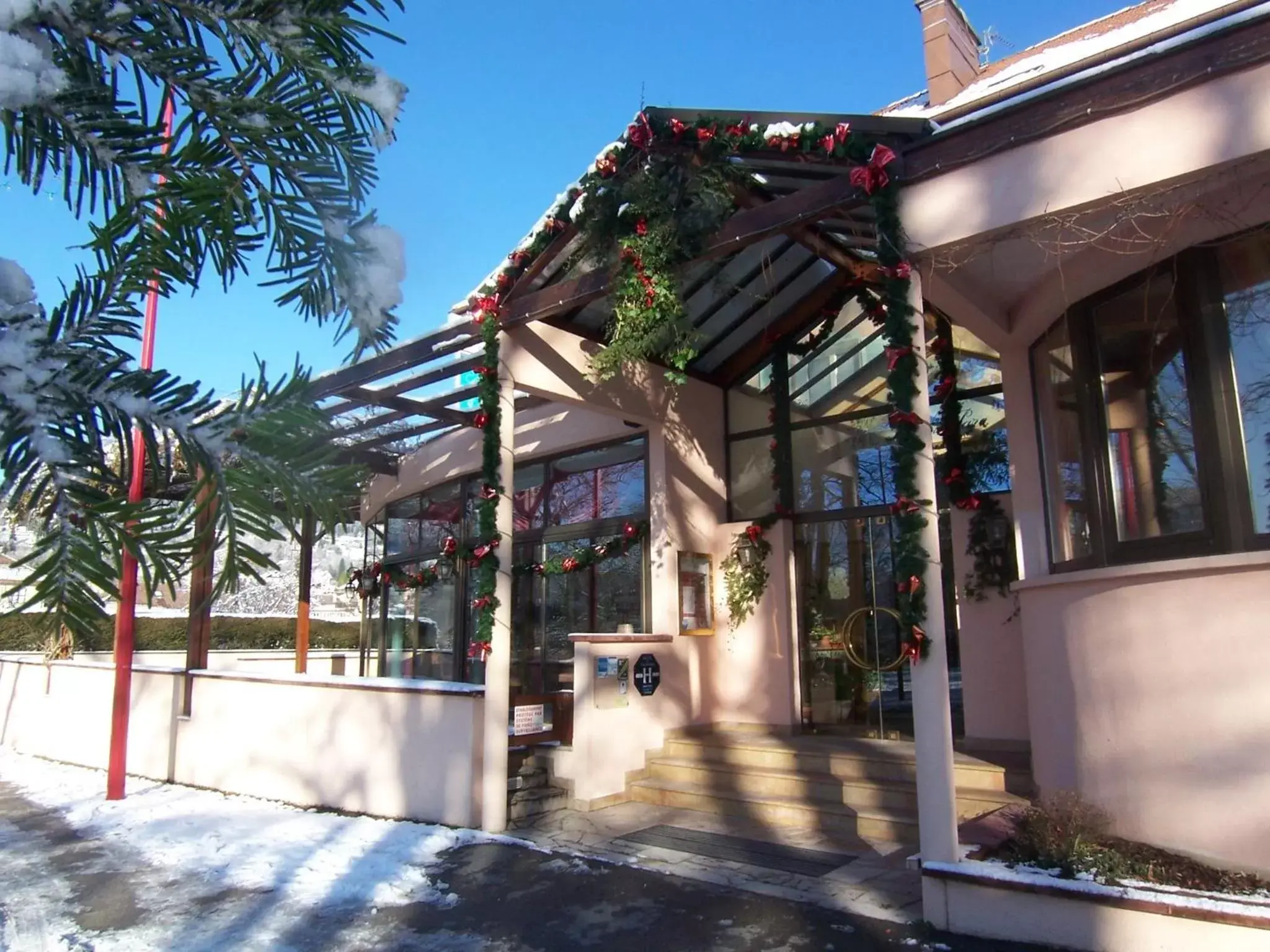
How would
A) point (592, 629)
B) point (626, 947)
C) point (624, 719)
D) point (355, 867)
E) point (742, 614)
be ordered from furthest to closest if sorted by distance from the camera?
point (592, 629), point (742, 614), point (624, 719), point (355, 867), point (626, 947)

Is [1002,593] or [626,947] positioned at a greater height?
[1002,593]

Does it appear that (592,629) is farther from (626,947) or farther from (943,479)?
(626,947)

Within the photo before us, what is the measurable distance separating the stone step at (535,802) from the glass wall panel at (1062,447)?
4076 mm

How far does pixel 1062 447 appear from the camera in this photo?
5.79 metres

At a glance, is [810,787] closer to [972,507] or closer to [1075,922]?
[972,507]

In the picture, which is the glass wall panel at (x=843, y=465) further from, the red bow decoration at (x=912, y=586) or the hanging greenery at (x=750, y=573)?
the red bow decoration at (x=912, y=586)

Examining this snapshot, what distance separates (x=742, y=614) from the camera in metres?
8.56

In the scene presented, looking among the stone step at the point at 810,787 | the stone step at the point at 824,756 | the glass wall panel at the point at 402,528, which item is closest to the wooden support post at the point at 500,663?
the stone step at the point at 810,787

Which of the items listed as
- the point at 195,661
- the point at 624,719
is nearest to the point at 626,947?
the point at 624,719

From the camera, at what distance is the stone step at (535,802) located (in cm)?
698

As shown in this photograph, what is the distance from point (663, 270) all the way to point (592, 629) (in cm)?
446

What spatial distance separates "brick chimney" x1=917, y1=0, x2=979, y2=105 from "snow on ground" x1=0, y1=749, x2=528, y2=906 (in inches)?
289

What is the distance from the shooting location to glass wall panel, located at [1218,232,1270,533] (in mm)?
4398

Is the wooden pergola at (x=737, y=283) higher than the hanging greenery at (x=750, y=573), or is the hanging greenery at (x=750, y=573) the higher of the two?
the wooden pergola at (x=737, y=283)
